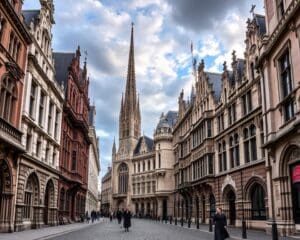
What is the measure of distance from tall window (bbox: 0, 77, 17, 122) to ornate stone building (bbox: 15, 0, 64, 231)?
1973 mm

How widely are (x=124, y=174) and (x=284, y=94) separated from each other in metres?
95.0

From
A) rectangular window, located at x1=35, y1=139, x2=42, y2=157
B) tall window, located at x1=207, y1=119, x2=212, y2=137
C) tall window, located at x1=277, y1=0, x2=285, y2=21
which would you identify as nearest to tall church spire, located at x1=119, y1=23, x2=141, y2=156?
tall window, located at x1=207, y1=119, x2=212, y2=137

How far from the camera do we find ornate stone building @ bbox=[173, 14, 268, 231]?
32344 mm

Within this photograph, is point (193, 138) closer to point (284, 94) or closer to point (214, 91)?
point (214, 91)

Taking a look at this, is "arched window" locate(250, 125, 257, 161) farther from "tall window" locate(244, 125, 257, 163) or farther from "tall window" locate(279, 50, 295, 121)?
"tall window" locate(279, 50, 295, 121)

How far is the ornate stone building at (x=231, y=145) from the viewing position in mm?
32344

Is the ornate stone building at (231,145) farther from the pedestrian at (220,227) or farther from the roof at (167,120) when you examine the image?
the roof at (167,120)

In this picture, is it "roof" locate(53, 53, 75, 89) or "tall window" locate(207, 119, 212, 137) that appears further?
"tall window" locate(207, 119, 212, 137)

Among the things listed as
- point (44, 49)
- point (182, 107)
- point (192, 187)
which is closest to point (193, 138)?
point (192, 187)

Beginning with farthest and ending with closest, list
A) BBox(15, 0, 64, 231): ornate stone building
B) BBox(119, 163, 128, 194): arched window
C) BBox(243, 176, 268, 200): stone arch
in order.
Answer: BBox(119, 163, 128, 194): arched window, BBox(243, 176, 268, 200): stone arch, BBox(15, 0, 64, 231): ornate stone building

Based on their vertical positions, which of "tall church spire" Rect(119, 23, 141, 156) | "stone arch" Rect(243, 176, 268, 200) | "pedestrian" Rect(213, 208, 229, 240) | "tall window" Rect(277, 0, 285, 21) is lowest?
Result: "pedestrian" Rect(213, 208, 229, 240)

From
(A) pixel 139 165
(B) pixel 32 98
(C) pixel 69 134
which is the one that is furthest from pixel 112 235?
(A) pixel 139 165

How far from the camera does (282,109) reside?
24391 mm

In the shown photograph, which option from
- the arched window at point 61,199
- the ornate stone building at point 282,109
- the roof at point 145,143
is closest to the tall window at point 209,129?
the ornate stone building at point 282,109
